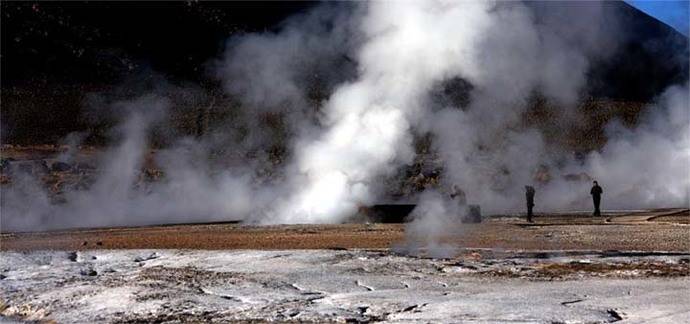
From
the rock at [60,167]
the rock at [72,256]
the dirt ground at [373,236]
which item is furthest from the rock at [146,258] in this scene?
the rock at [60,167]

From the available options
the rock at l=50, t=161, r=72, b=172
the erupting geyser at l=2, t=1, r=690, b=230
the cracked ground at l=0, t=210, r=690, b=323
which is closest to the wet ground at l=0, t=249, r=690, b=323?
the cracked ground at l=0, t=210, r=690, b=323

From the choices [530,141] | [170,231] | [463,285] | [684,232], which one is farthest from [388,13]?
[530,141]

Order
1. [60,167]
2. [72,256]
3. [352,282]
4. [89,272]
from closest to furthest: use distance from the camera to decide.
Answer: [352,282]
[89,272]
[72,256]
[60,167]

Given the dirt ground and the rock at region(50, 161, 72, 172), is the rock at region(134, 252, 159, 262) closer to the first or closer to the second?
the dirt ground

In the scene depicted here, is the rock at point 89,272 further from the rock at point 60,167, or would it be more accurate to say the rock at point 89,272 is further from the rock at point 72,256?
the rock at point 60,167

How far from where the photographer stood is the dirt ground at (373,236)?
52.1 feet

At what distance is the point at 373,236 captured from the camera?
57.9 ft

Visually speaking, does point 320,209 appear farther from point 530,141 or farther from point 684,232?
point 530,141

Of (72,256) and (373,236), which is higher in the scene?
(373,236)

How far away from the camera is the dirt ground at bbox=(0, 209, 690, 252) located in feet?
52.1

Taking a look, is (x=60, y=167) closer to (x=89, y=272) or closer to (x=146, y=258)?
(x=146, y=258)

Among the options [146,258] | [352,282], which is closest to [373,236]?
[146,258]

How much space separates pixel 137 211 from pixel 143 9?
43.7 m

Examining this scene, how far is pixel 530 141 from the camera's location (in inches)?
1925
